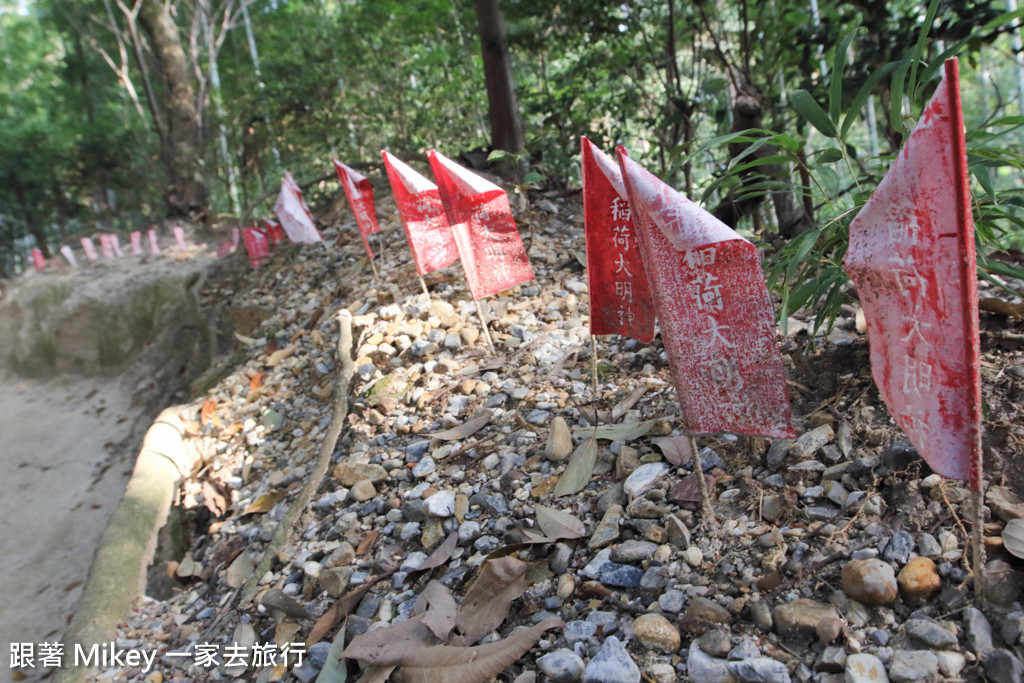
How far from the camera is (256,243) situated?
6.22 meters

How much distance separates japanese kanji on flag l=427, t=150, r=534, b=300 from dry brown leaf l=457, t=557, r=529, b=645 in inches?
53.6

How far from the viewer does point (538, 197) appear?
5203 millimetres

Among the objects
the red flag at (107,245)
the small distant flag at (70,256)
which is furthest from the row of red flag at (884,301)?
the small distant flag at (70,256)

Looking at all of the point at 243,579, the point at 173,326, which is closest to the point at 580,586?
the point at 243,579

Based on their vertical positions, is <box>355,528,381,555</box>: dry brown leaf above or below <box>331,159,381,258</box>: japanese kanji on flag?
below

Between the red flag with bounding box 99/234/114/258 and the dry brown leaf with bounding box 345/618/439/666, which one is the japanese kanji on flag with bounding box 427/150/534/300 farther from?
the red flag with bounding box 99/234/114/258

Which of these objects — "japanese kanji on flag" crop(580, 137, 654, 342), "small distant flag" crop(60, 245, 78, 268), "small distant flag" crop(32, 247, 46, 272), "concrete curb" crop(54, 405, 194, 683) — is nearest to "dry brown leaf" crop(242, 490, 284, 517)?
"concrete curb" crop(54, 405, 194, 683)

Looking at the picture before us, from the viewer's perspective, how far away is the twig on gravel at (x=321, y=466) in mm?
2473

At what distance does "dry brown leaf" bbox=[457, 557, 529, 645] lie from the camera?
1.71 m

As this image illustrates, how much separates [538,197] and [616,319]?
3069mm

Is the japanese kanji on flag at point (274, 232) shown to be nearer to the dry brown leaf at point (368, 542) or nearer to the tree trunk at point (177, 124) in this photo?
the tree trunk at point (177, 124)

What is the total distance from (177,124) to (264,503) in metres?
8.05

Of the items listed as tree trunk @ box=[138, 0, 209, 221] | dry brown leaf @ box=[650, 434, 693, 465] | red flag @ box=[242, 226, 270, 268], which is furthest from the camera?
tree trunk @ box=[138, 0, 209, 221]

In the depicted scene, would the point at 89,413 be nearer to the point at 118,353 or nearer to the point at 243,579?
the point at 118,353
